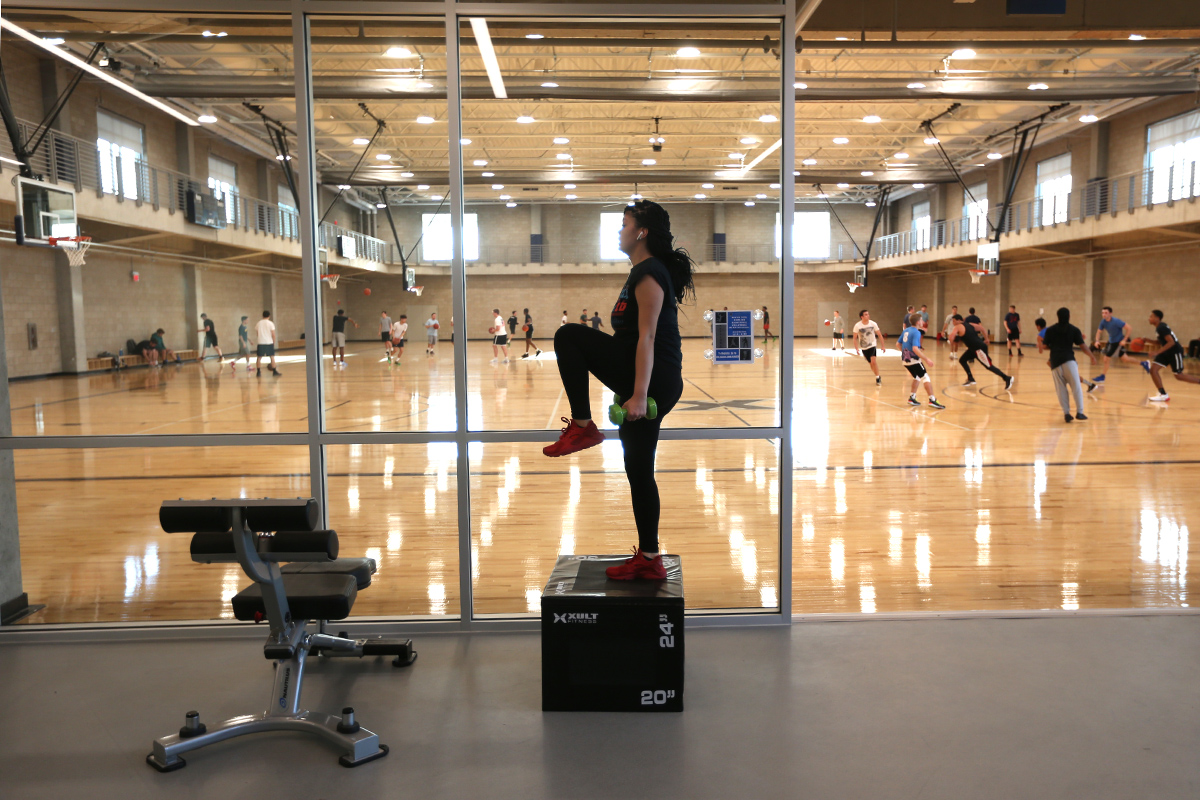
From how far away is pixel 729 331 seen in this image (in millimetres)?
4211

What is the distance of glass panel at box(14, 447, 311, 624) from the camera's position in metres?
4.50

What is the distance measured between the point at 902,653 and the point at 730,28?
3.17 metres

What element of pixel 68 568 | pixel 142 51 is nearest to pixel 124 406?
pixel 142 51

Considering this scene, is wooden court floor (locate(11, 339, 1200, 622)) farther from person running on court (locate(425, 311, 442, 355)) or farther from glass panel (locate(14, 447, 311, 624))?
person running on court (locate(425, 311, 442, 355))

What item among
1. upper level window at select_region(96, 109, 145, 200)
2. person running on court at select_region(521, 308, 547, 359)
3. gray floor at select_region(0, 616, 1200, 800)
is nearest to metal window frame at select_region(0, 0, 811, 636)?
gray floor at select_region(0, 616, 1200, 800)

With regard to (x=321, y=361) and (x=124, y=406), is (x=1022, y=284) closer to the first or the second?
(x=124, y=406)

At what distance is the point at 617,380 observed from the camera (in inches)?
123

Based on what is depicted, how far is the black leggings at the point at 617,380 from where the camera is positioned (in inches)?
123

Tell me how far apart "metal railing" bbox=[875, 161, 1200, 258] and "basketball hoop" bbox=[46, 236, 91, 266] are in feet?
81.1

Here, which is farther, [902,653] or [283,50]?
[283,50]

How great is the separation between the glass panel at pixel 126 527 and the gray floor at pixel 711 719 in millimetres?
706

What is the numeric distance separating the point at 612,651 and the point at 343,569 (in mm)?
1217

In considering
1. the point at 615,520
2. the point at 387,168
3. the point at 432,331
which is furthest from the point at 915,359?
the point at 387,168

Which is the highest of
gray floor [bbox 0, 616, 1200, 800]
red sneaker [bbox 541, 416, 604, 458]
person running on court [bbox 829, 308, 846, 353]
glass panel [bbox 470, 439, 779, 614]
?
person running on court [bbox 829, 308, 846, 353]
